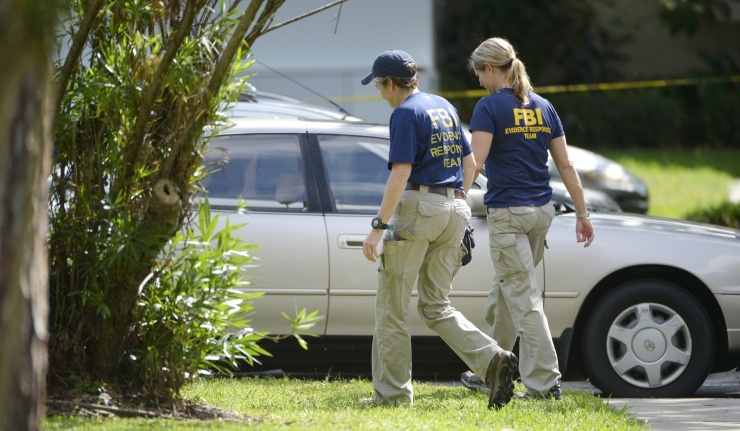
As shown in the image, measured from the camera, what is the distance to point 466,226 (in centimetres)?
563

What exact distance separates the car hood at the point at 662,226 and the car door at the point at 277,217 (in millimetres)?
1630

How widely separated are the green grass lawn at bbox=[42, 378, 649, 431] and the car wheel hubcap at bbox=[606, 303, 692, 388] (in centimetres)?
50

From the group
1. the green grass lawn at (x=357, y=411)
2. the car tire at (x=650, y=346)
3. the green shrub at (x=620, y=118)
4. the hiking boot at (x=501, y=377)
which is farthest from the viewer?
the green shrub at (x=620, y=118)

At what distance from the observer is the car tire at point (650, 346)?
21.0ft

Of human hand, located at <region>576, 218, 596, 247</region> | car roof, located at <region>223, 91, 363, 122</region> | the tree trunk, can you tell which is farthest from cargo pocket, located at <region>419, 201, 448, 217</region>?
the tree trunk

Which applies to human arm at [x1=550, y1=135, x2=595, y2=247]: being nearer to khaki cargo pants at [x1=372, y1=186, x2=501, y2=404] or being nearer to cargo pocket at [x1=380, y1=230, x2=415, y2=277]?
khaki cargo pants at [x1=372, y1=186, x2=501, y2=404]

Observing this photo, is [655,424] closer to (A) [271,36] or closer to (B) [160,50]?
(B) [160,50]

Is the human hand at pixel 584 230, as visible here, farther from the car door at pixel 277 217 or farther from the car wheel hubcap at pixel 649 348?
the car door at pixel 277 217

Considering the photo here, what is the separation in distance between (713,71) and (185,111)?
1879 cm

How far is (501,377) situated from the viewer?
5.36 m

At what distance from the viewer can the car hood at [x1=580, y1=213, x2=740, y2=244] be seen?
6660 millimetres

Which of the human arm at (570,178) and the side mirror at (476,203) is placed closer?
the human arm at (570,178)

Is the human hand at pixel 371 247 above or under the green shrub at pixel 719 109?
under

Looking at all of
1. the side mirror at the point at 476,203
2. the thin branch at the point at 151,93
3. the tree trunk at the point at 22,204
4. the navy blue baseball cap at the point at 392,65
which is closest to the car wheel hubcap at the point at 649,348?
the side mirror at the point at 476,203
